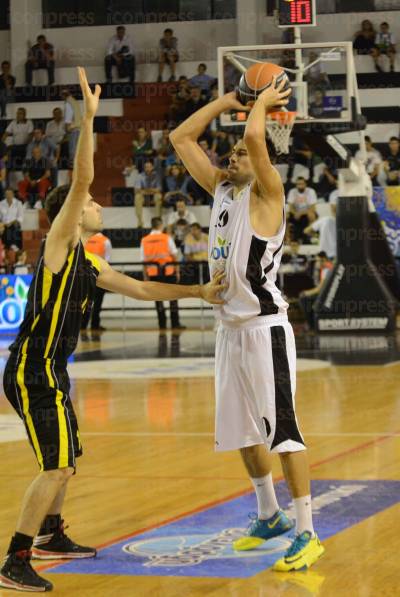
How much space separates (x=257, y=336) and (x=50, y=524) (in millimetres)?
1370

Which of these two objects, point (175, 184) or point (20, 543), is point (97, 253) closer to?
point (175, 184)

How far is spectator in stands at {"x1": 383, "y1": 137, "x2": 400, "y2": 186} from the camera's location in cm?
2447

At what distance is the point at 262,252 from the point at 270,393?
68cm

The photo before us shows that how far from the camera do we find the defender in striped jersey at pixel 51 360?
539 centimetres

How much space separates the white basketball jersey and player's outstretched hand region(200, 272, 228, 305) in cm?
4

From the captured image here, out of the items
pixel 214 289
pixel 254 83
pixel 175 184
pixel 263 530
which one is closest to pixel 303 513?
pixel 263 530

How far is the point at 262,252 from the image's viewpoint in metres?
5.86

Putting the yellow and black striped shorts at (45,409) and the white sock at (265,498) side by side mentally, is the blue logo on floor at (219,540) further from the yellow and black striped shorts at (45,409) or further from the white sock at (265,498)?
the yellow and black striped shorts at (45,409)

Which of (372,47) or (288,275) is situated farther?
(372,47)

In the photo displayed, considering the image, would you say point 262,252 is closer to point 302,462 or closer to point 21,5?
point 302,462

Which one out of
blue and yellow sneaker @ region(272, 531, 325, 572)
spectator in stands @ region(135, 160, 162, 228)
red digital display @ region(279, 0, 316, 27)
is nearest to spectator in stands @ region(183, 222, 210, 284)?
spectator in stands @ region(135, 160, 162, 228)

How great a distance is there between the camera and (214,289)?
230 inches

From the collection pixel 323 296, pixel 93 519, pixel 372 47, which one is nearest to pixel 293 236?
pixel 323 296

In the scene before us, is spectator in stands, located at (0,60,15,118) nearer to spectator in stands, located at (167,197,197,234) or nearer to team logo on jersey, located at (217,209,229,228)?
spectator in stands, located at (167,197,197,234)
